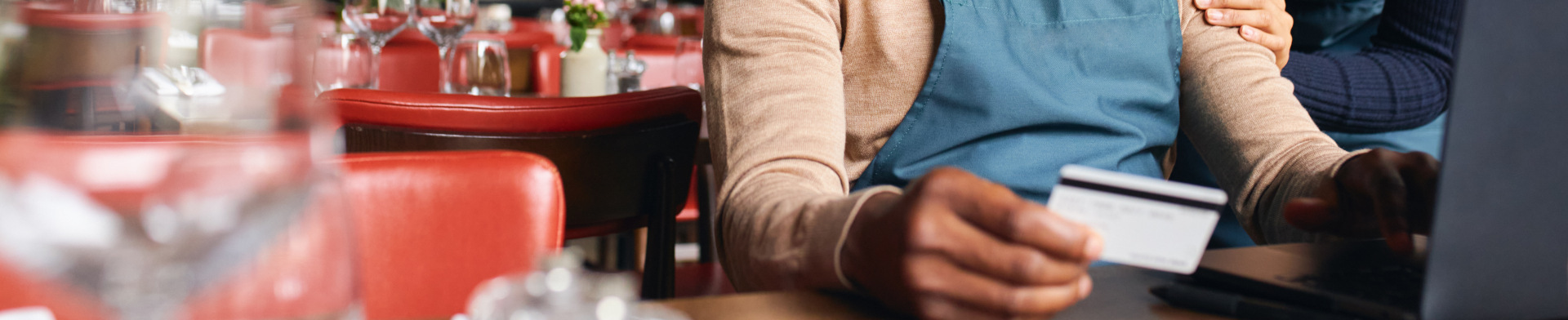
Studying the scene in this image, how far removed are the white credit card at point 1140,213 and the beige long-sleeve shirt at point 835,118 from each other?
0.13m

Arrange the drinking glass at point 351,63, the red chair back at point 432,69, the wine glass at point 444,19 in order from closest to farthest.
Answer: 1. the drinking glass at point 351,63
2. the wine glass at point 444,19
3. the red chair back at point 432,69

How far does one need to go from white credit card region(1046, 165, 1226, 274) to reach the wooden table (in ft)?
0.15

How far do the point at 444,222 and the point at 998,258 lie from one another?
45 cm

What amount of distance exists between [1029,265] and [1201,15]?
0.81 metres

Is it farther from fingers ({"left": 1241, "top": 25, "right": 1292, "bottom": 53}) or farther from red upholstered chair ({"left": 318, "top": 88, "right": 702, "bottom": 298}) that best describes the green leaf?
fingers ({"left": 1241, "top": 25, "right": 1292, "bottom": 53})

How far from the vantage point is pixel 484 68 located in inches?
87.8

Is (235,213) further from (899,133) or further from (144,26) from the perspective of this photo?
(899,133)

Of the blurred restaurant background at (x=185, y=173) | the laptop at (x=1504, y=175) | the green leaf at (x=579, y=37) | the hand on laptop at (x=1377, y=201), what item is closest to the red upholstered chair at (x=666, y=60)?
the green leaf at (x=579, y=37)

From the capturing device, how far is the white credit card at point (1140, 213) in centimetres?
47

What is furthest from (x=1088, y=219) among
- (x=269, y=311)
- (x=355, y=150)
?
(x=355, y=150)

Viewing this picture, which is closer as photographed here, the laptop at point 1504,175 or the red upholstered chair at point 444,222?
the laptop at point 1504,175

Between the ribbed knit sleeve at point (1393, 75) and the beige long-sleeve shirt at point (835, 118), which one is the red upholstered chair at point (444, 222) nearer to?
the beige long-sleeve shirt at point (835, 118)

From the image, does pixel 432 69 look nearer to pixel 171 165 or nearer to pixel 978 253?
pixel 978 253

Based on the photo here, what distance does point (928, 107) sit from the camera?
38.5 inches
